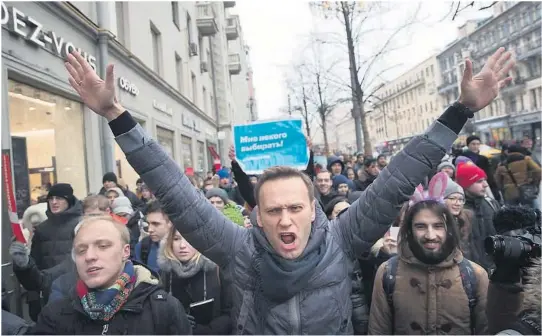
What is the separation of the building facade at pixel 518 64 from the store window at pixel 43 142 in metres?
39.2

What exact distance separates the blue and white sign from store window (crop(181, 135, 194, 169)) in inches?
547

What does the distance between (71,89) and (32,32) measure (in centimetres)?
175

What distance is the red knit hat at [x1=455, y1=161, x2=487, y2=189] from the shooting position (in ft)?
15.1

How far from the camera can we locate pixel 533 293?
1.40m

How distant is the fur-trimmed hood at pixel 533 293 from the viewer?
136cm

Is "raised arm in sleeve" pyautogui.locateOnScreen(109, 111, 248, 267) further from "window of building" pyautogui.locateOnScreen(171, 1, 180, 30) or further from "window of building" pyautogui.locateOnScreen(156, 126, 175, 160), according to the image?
"window of building" pyautogui.locateOnScreen(171, 1, 180, 30)

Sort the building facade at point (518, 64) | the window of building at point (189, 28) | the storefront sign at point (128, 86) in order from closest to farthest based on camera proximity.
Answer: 1. the storefront sign at point (128, 86)
2. the window of building at point (189, 28)
3. the building facade at point (518, 64)

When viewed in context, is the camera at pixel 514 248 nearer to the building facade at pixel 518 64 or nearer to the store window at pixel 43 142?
the store window at pixel 43 142

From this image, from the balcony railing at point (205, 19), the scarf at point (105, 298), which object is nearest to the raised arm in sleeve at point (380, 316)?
the scarf at point (105, 298)

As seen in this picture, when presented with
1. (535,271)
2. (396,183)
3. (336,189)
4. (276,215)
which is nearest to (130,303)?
(276,215)

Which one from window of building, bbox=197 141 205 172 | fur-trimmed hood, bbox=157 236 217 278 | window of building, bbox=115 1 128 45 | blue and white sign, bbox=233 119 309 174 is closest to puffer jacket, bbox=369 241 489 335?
fur-trimmed hood, bbox=157 236 217 278

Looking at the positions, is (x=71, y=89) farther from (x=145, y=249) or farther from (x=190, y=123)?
(x=190, y=123)

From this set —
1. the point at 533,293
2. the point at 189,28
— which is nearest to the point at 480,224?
the point at 533,293

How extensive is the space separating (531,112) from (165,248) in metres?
49.6
